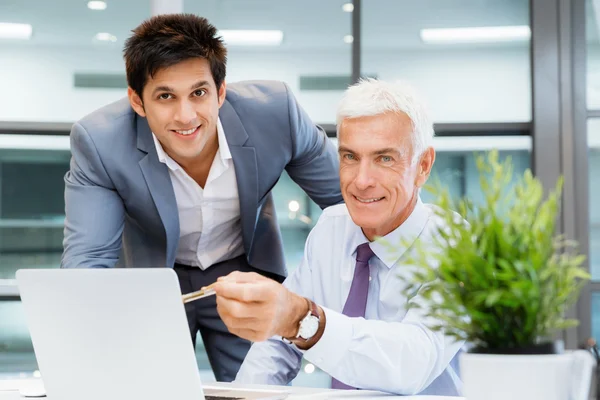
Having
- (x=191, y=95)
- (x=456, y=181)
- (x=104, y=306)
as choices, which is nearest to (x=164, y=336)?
(x=104, y=306)

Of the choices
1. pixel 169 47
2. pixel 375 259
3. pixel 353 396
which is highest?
pixel 169 47

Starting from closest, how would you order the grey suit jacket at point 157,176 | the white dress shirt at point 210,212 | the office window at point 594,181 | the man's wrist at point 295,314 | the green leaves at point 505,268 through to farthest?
the green leaves at point 505,268
the man's wrist at point 295,314
the grey suit jacket at point 157,176
the white dress shirt at point 210,212
the office window at point 594,181

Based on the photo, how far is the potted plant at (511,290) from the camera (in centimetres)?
77

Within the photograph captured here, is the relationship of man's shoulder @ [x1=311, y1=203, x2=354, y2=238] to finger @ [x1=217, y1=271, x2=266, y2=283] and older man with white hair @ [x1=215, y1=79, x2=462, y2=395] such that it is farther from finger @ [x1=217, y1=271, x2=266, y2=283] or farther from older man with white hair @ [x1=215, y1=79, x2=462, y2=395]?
finger @ [x1=217, y1=271, x2=266, y2=283]

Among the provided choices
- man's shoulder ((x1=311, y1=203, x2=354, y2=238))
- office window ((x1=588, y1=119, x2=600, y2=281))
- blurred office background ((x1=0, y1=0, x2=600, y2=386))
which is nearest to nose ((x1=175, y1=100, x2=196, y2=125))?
man's shoulder ((x1=311, y1=203, x2=354, y2=238))

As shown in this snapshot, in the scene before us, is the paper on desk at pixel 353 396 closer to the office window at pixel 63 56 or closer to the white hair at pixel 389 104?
the white hair at pixel 389 104

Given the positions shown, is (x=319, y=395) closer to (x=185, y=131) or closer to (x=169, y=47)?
(x=185, y=131)

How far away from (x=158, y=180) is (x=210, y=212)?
19 centimetres

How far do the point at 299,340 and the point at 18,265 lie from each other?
3352mm

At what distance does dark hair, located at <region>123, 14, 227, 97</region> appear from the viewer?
204 cm

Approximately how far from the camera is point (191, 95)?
2.06m

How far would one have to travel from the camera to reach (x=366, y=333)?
143 cm

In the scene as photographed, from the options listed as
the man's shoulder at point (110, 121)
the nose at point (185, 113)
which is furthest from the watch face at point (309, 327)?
the man's shoulder at point (110, 121)

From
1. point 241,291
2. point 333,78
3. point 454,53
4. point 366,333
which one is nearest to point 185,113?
point 366,333
